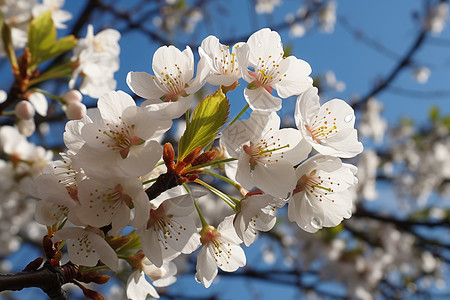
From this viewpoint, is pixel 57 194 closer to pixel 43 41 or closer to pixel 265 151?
pixel 265 151

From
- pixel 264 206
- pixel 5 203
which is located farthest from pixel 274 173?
A: pixel 5 203

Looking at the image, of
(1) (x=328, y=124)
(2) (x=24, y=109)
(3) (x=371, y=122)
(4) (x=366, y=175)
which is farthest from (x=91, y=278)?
(3) (x=371, y=122)

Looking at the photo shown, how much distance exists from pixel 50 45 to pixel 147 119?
0.99 meters

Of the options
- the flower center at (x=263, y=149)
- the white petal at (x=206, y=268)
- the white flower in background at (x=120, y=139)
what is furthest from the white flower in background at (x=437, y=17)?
the white flower in background at (x=120, y=139)

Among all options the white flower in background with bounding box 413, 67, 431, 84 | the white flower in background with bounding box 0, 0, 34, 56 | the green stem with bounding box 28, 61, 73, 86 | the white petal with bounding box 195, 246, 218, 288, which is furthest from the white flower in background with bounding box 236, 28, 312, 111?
the white flower in background with bounding box 413, 67, 431, 84

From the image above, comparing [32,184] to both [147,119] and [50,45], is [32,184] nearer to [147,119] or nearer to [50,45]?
[147,119]

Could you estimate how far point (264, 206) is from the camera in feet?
2.79

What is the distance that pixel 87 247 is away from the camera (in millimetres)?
874

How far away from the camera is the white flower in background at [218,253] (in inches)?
38.5

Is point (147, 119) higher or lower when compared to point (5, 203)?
higher

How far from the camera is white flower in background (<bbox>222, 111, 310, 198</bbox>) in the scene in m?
0.84

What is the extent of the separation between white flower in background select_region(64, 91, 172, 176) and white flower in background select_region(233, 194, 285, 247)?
24 cm

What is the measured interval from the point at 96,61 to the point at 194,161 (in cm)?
91

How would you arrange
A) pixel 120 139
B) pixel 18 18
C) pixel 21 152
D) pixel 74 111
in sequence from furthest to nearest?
pixel 21 152
pixel 18 18
pixel 74 111
pixel 120 139
